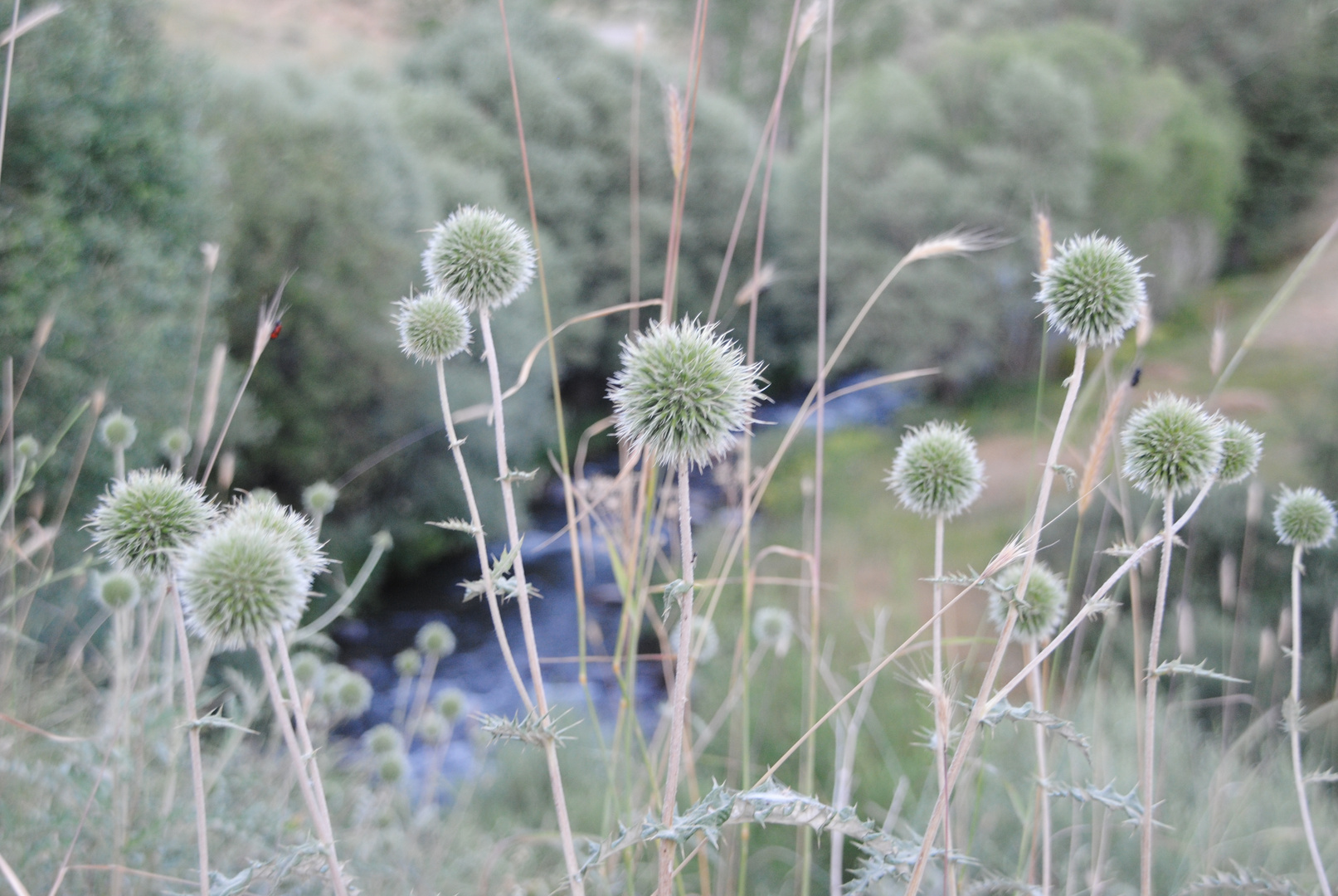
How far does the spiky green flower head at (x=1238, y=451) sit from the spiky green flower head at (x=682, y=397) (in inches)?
44.8

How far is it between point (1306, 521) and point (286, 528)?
2.30m

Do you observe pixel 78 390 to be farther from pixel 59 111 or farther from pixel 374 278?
pixel 374 278

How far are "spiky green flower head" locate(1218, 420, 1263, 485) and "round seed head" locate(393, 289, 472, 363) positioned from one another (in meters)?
1.68

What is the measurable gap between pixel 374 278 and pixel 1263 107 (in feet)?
99.2

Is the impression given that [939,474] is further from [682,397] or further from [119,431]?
[119,431]

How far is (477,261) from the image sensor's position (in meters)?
1.94

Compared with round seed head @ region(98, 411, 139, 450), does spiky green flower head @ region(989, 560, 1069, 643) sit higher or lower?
lower

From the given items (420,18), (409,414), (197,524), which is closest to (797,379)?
(409,414)

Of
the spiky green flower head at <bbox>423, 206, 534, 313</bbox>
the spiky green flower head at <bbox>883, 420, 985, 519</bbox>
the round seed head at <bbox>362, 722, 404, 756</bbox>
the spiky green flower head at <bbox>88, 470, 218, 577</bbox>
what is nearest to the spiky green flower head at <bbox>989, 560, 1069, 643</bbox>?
the spiky green flower head at <bbox>883, 420, 985, 519</bbox>

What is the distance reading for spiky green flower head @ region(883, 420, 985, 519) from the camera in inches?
83.3

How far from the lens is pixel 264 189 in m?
13.6

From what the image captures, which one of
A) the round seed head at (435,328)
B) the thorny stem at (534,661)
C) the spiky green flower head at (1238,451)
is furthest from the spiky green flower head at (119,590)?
the spiky green flower head at (1238,451)

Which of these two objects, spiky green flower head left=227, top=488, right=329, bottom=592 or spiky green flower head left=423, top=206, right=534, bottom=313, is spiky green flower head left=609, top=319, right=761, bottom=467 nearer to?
spiky green flower head left=423, top=206, right=534, bottom=313

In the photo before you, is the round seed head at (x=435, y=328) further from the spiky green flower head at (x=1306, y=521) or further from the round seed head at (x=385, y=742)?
the round seed head at (x=385, y=742)
